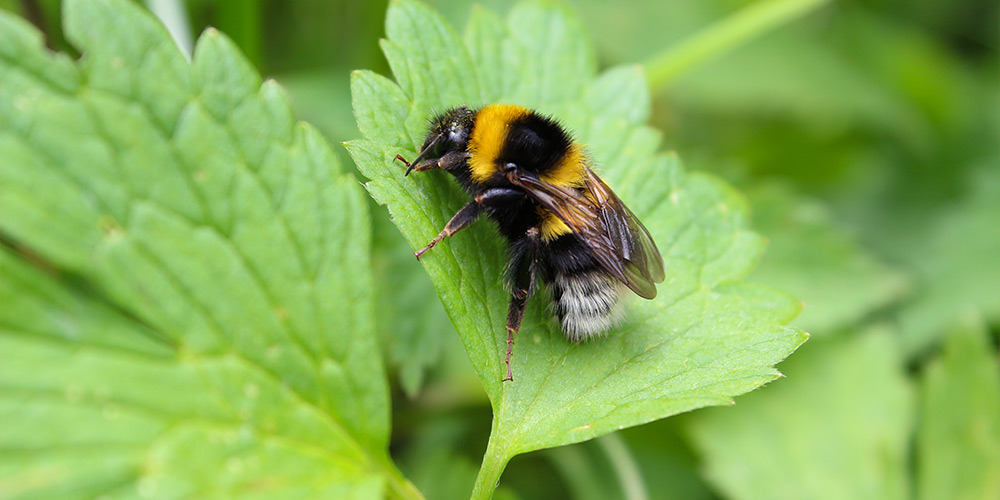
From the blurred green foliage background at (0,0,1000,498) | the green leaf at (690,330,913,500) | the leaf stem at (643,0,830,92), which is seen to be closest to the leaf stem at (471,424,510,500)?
the blurred green foliage background at (0,0,1000,498)

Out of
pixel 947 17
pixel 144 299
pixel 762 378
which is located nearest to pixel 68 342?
pixel 144 299

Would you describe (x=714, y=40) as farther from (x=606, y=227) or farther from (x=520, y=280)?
(x=520, y=280)

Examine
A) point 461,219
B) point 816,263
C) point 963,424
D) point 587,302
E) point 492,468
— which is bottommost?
point 963,424

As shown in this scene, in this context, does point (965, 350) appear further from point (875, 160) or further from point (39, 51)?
point (39, 51)

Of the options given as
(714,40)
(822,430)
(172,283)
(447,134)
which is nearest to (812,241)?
(822,430)

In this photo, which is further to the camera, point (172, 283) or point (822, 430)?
point (822, 430)

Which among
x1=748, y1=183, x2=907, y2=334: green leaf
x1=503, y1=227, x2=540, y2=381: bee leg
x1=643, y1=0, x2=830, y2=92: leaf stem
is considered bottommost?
x1=748, y1=183, x2=907, y2=334: green leaf

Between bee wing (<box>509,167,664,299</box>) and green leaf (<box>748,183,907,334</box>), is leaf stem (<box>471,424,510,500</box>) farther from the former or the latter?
green leaf (<box>748,183,907,334</box>)
